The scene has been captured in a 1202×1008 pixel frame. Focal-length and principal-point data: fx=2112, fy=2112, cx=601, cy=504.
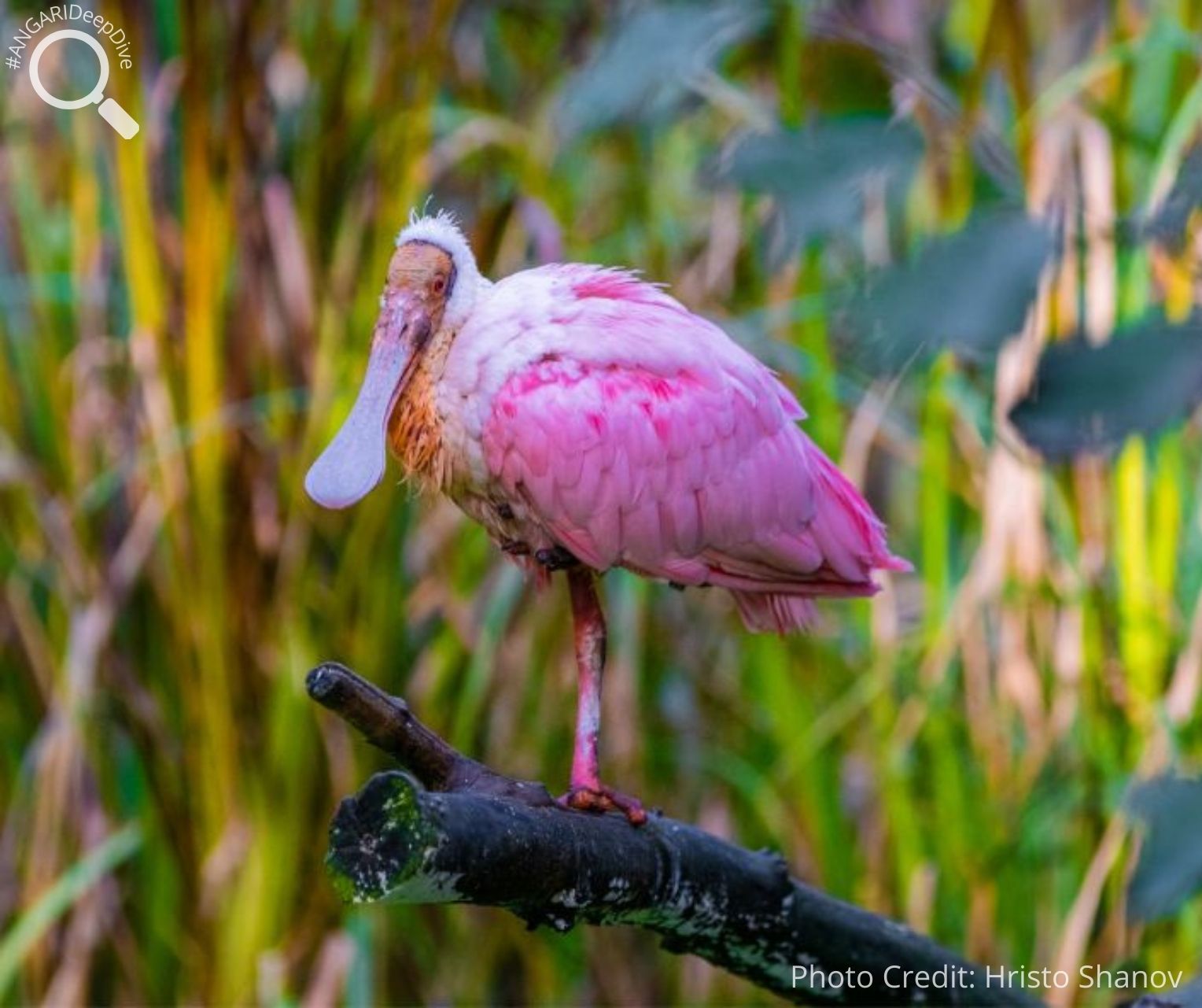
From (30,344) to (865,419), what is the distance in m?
1.21

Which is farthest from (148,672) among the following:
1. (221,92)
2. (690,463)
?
(690,463)

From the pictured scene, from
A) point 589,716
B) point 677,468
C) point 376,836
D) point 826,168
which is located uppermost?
point 826,168

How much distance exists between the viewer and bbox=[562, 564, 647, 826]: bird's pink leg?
1.85 m

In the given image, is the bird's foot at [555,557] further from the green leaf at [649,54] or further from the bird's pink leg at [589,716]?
the green leaf at [649,54]

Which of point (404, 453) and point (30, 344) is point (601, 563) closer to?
point (404, 453)

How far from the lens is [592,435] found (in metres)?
1.91

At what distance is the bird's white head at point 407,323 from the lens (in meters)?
1.82

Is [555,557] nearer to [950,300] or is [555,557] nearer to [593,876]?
[593,876]

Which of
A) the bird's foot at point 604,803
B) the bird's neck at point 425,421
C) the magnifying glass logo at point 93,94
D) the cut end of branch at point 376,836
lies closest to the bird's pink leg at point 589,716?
the bird's foot at point 604,803

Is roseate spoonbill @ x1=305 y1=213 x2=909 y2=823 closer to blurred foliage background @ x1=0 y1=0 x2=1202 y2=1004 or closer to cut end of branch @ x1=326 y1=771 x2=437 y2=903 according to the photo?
cut end of branch @ x1=326 y1=771 x2=437 y2=903

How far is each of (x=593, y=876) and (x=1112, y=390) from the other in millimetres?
624

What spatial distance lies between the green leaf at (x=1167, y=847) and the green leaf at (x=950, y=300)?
30 cm

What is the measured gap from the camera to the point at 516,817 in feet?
5.22

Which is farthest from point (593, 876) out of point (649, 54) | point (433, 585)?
point (433, 585)
